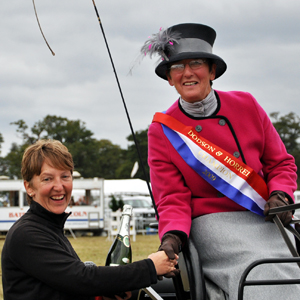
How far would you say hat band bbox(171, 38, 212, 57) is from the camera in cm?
316

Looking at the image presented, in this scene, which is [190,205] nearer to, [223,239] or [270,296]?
[223,239]

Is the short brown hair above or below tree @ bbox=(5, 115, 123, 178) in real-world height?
below

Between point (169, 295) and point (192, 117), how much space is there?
1422 mm

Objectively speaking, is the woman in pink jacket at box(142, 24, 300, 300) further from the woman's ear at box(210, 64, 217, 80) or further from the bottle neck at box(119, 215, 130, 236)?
the bottle neck at box(119, 215, 130, 236)

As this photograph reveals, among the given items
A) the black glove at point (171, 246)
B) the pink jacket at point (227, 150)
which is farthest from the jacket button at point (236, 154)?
the black glove at point (171, 246)

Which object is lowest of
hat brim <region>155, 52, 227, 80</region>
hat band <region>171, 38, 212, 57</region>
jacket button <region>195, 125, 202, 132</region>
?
jacket button <region>195, 125, 202, 132</region>

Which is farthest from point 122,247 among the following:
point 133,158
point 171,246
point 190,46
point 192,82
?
point 133,158

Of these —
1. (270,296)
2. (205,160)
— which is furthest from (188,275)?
(205,160)

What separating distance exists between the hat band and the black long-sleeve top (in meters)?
1.40

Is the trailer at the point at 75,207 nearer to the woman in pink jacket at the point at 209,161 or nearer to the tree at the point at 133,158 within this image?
the woman in pink jacket at the point at 209,161

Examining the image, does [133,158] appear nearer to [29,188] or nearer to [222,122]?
[222,122]

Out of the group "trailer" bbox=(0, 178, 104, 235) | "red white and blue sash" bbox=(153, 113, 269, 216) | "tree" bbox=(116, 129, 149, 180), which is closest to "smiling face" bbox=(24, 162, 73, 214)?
"red white and blue sash" bbox=(153, 113, 269, 216)

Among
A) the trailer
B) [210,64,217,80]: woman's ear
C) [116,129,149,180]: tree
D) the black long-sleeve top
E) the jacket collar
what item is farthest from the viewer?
[116,129,149,180]: tree

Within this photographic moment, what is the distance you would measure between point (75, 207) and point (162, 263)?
66.5ft
